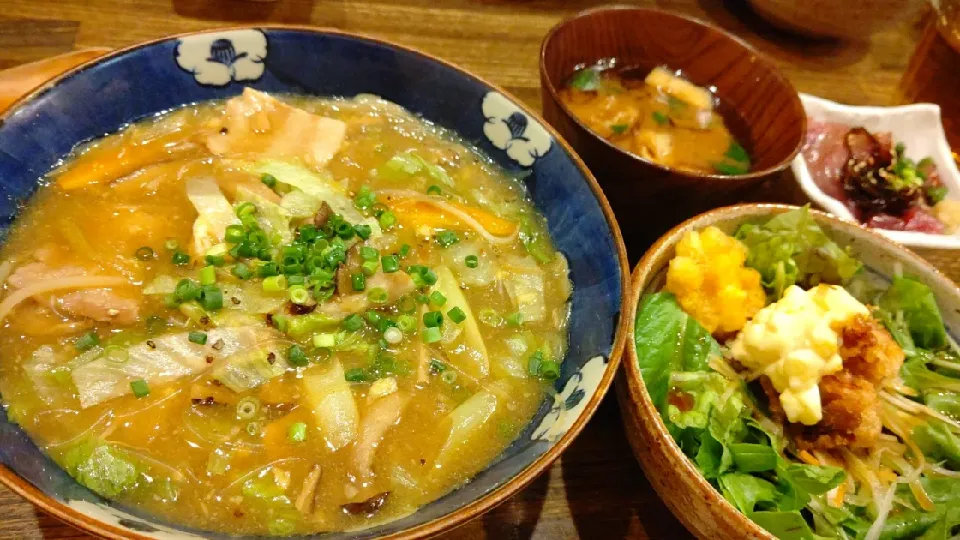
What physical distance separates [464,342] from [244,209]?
73 cm

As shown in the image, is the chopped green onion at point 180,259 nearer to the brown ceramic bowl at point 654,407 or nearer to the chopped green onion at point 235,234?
the chopped green onion at point 235,234

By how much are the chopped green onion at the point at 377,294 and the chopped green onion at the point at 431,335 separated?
5.9 inches

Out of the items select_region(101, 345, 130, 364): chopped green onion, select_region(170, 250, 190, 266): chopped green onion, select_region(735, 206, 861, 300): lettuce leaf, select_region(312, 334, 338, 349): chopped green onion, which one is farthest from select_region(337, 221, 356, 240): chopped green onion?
select_region(735, 206, 861, 300): lettuce leaf

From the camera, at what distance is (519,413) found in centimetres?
170

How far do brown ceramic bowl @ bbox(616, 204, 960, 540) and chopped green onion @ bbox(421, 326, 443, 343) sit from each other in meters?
0.50

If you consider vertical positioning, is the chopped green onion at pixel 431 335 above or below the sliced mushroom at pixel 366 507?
above

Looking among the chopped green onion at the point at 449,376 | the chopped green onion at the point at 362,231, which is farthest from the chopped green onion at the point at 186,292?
the chopped green onion at the point at 449,376

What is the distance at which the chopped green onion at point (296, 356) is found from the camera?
5.34ft

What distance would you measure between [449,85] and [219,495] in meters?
1.44

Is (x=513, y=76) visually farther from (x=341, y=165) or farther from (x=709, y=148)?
(x=341, y=165)

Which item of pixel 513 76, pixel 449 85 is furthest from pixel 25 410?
pixel 513 76

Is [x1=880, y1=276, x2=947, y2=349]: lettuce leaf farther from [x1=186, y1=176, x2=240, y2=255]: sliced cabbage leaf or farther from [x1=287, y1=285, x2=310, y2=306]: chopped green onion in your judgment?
[x1=186, y1=176, x2=240, y2=255]: sliced cabbage leaf

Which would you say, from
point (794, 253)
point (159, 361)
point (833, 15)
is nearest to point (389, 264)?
point (159, 361)

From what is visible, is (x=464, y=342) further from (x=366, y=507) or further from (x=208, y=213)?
(x=208, y=213)
